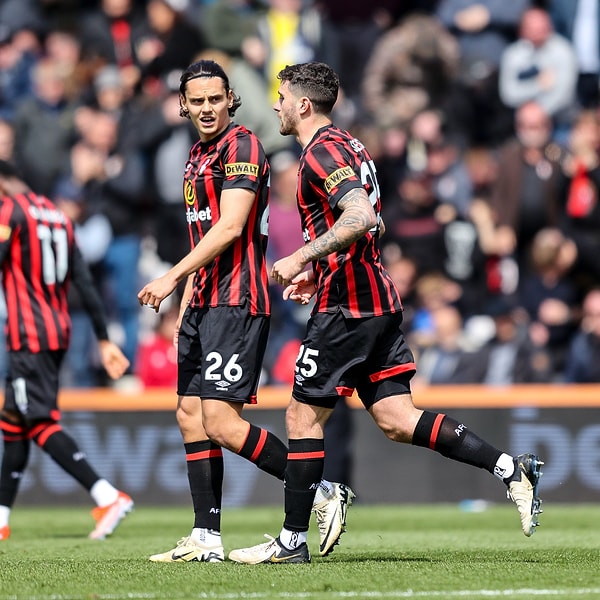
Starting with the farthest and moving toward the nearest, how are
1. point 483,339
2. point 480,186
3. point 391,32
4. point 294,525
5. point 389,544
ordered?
point 391,32, point 480,186, point 483,339, point 389,544, point 294,525

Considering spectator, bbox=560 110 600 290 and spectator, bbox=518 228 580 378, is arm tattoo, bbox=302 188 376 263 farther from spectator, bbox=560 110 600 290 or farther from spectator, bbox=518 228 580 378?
spectator, bbox=560 110 600 290

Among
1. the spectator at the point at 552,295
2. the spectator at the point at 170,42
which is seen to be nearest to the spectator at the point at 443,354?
the spectator at the point at 552,295

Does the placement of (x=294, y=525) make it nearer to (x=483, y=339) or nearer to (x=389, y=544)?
(x=389, y=544)

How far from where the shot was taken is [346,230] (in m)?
6.14

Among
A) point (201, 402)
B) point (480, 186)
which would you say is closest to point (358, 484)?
point (480, 186)

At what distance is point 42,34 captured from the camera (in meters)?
17.2

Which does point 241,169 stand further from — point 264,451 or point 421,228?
point 421,228

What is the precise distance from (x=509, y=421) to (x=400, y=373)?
6.05m

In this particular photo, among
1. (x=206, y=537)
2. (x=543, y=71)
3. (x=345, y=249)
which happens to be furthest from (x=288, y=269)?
(x=543, y=71)

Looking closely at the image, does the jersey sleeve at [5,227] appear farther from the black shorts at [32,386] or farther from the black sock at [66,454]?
the black sock at [66,454]

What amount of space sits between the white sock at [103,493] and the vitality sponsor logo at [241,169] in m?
3.15

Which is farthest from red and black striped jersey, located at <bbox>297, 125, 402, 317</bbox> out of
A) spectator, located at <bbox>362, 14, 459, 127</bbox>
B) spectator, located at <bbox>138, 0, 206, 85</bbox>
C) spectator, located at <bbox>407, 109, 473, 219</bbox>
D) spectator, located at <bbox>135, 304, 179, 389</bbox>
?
spectator, located at <bbox>138, 0, 206, 85</bbox>

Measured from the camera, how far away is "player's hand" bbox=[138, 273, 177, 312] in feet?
20.9

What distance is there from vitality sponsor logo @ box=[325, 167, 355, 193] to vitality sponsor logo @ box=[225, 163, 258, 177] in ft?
1.77
